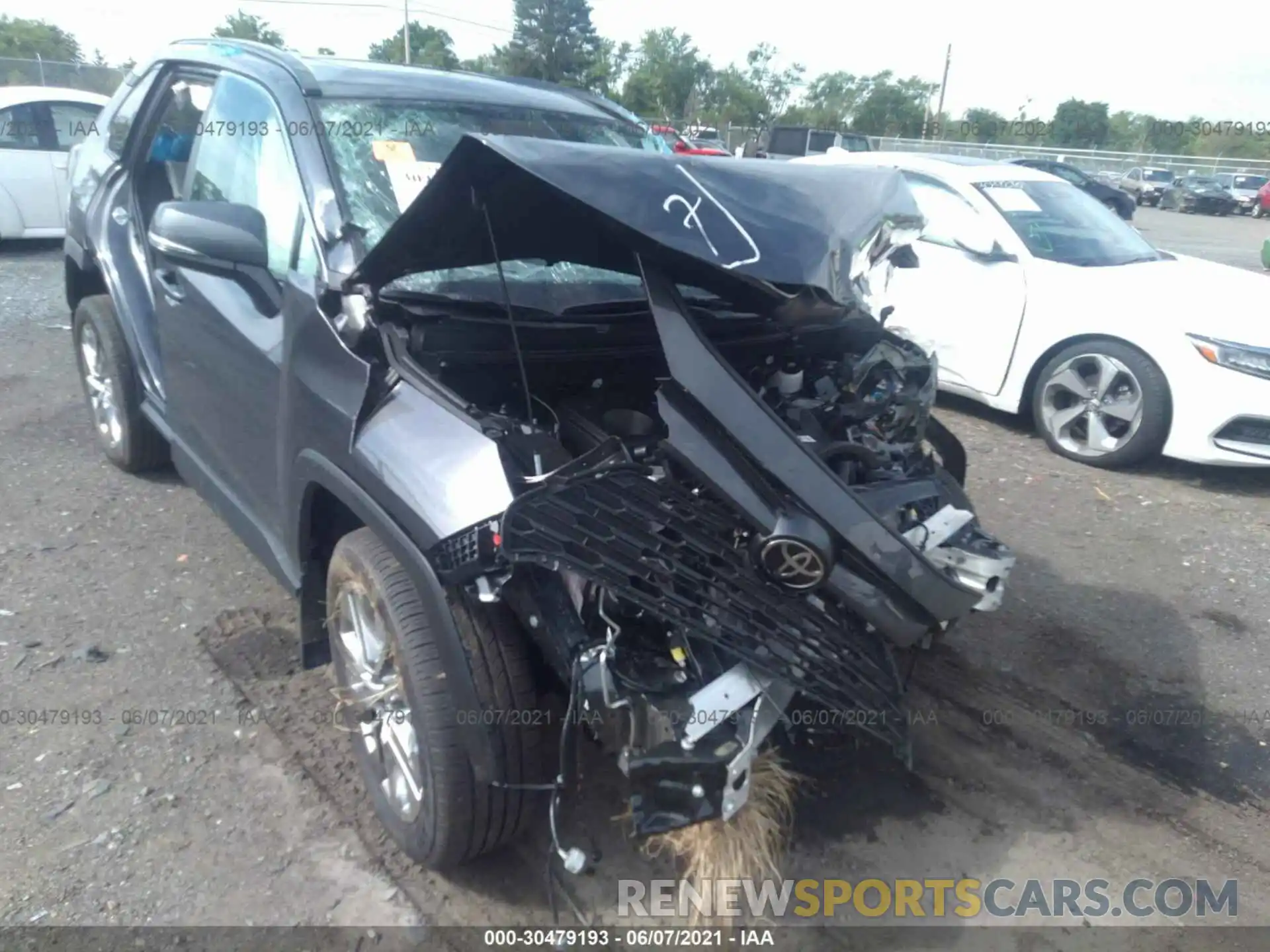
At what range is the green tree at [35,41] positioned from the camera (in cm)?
4887

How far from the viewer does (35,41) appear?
51500 millimetres

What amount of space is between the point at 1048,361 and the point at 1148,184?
1303 inches

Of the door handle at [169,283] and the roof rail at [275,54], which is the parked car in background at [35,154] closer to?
the roof rail at [275,54]

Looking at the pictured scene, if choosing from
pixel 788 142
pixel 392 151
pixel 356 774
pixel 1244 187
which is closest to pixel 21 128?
pixel 392 151

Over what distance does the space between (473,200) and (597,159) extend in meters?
0.33

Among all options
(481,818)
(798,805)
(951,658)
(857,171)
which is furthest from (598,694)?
(951,658)

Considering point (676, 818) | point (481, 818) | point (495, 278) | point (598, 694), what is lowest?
point (481, 818)

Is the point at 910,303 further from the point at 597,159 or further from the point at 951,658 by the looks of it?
the point at 597,159

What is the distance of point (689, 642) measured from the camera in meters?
2.18

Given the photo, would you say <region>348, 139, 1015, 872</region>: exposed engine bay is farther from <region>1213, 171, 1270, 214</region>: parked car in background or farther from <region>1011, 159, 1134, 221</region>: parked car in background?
<region>1213, 171, 1270, 214</region>: parked car in background

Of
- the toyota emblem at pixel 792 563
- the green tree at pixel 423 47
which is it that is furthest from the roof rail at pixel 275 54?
the green tree at pixel 423 47

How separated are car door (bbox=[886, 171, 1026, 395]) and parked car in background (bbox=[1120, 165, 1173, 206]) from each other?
31.5 m

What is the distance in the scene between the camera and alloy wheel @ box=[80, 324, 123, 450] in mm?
4562

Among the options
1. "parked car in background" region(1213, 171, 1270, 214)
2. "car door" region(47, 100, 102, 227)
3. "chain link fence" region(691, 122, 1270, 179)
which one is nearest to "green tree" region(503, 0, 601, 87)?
"chain link fence" region(691, 122, 1270, 179)
